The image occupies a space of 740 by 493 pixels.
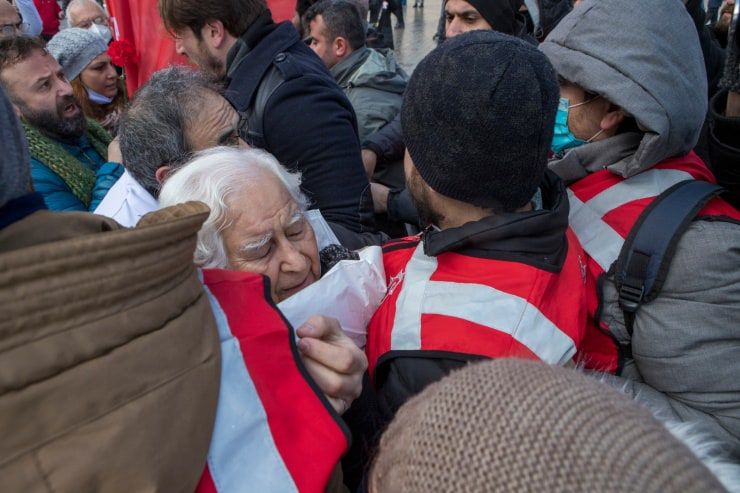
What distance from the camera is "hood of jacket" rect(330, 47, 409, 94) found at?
3650 millimetres

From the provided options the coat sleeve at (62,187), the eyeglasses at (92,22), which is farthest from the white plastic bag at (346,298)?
the eyeglasses at (92,22)

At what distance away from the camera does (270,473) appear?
Answer: 0.81 meters

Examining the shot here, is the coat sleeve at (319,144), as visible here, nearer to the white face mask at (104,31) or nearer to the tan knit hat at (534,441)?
the tan knit hat at (534,441)

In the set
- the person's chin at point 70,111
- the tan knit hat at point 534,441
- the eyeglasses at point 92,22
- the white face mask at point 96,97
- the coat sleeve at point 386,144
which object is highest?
the tan knit hat at point 534,441

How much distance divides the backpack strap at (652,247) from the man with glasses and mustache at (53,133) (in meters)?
2.46

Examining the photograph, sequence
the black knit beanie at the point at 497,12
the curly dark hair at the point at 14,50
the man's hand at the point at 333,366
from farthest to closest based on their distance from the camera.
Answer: the black knit beanie at the point at 497,12 → the curly dark hair at the point at 14,50 → the man's hand at the point at 333,366

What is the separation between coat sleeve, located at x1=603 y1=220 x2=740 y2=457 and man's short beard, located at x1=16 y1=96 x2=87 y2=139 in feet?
10.4

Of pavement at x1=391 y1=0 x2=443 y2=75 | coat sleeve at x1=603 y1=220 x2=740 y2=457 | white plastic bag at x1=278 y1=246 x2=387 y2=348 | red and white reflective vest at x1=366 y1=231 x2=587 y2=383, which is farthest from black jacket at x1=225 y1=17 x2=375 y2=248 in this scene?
pavement at x1=391 y1=0 x2=443 y2=75

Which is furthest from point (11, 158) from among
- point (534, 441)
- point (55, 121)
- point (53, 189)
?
point (55, 121)

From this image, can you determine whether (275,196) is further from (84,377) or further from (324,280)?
(84,377)

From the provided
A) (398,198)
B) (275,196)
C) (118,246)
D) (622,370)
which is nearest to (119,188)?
(275,196)

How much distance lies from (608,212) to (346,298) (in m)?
0.88

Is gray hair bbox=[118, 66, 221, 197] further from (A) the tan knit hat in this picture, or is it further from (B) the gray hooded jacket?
(A) the tan knit hat

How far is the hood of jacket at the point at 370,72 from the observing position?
3650 mm
